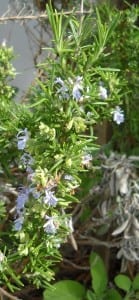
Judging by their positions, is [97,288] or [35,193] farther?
[97,288]

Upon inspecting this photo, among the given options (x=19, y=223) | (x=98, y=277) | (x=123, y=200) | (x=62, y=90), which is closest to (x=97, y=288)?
(x=98, y=277)

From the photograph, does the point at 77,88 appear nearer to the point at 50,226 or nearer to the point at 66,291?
the point at 50,226

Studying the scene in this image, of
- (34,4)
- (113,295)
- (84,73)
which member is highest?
(34,4)

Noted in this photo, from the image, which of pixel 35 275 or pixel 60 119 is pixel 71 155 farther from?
pixel 35 275

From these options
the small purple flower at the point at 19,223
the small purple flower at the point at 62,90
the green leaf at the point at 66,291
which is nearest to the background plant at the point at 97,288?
the green leaf at the point at 66,291

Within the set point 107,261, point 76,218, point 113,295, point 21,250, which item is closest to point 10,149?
point 21,250
